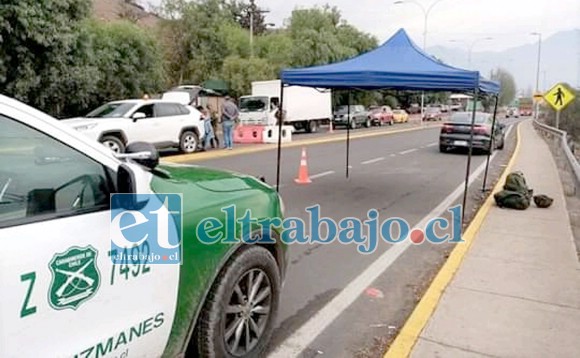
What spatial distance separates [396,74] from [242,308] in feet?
19.4

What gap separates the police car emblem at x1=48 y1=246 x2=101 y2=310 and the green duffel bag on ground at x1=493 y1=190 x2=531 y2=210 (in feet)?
26.5

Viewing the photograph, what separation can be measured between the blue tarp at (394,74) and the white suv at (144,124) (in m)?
6.52

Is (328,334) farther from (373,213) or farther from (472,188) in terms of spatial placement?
(472,188)

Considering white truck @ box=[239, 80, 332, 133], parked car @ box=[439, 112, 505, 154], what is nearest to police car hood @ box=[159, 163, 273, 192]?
parked car @ box=[439, 112, 505, 154]

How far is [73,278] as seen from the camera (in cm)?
216

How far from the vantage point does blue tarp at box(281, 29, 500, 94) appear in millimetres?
8102

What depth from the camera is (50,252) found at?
6.78 feet

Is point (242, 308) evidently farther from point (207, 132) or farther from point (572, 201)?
point (207, 132)

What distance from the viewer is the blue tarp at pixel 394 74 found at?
26.6 ft

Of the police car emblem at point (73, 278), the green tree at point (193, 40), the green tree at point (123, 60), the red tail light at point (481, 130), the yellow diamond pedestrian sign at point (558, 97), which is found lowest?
the red tail light at point (481, 130)

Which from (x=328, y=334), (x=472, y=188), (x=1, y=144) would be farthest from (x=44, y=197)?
(x=472, y=188)

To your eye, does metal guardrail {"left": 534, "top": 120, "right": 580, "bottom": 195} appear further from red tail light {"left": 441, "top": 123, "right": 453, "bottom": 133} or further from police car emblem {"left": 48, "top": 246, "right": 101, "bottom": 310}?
police car emblem {"left": 48, "top": 246, "right": 101, "bottom": 310}

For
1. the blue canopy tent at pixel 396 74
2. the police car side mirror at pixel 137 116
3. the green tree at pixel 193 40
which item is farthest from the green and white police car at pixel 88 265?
the green tree at pixel 193 40

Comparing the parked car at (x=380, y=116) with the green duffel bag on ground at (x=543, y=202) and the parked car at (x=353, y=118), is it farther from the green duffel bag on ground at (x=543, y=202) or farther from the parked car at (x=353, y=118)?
the green duffel bag on ground at (x=543, y=202)
